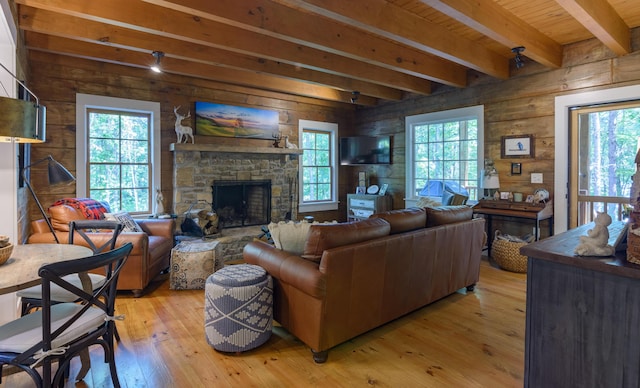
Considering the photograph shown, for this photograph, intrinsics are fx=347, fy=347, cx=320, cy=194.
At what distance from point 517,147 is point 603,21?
1.82 m

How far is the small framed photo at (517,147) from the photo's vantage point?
4543mm

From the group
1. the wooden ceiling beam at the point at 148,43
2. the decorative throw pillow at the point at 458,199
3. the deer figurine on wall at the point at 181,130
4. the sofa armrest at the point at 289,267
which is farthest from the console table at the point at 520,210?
the deer figurine on wall at the point at 181,130

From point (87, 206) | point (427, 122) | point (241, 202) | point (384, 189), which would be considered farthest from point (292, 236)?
point (384, 189)

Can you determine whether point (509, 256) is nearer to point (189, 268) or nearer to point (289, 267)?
point (289, 267)

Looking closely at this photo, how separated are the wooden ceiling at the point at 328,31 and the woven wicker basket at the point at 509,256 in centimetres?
215

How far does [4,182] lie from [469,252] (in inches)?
157

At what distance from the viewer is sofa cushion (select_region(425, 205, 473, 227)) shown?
3.06 m

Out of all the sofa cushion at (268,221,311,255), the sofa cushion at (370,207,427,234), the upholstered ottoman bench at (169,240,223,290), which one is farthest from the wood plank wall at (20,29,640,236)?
the sofa cushion at (268,221,311,255)

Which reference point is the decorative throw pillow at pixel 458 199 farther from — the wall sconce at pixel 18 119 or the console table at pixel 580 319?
the wall sconce at pixel 18 119

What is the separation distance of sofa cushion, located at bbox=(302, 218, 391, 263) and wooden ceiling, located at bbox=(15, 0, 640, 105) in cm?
164

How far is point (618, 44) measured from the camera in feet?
11.3

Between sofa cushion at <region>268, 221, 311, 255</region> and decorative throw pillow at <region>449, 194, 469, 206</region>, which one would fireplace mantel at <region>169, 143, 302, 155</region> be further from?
sofa cushion at <region>268, 221, 311, 255</region>

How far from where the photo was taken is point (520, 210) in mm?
4305

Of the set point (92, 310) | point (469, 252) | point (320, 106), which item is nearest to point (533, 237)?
point (469, 252)
